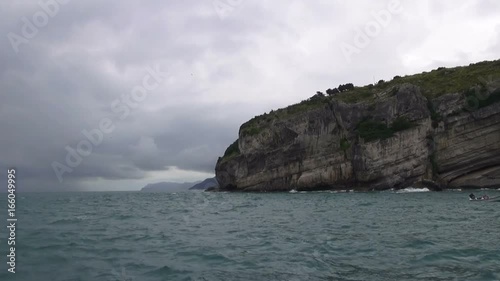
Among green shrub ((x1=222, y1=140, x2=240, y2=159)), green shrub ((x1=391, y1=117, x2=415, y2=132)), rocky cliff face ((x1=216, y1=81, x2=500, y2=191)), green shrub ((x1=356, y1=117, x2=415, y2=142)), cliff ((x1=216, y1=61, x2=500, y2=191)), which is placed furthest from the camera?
green shrub ((x1=222, y1=140, x2=240, y2=159))

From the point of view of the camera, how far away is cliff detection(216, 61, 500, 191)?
233 feet

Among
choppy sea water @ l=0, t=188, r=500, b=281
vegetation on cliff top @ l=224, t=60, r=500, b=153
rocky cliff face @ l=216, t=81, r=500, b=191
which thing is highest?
vegetation on cliff top @ l=224, t=60, r=500, b=153

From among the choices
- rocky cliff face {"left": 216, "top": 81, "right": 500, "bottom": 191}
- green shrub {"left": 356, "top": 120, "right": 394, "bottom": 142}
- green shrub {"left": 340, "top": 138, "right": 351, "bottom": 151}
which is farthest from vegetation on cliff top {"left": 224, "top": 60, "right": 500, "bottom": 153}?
green shrub {"left": 340, "top": 138, "right": 351, "bottom": 151}

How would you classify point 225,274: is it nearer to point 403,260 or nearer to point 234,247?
point 234,247

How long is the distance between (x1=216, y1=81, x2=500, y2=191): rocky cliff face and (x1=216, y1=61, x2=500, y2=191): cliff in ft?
0.57

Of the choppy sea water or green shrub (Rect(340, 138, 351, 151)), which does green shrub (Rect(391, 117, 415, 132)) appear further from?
the choppy sea water

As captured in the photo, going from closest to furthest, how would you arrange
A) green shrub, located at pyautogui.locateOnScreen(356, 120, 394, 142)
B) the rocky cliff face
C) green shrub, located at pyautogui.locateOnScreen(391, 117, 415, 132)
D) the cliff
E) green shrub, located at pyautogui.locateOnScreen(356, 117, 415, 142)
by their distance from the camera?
the rocky cliff face → the cliff → green shrub, located at pyautogui.locateOnScreen(391, 117, 415, 132) → green shrub, located at pyautogui.locateOnScreen(356, 117, 415, 142) → green shrub, located at pyautogui.locateOnScreen(356, 120, 394, 142)

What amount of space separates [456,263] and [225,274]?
741 cm

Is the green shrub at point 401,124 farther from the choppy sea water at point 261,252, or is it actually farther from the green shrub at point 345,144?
the choppy sea water at point 261,252

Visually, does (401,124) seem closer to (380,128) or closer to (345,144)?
(380,128)

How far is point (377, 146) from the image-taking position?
77.2 metres

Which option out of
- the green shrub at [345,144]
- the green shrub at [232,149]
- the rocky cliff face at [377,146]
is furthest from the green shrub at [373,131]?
the green shrub at [232,149]

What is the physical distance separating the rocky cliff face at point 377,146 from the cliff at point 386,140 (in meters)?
0.17

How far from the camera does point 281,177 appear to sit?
88500mm
